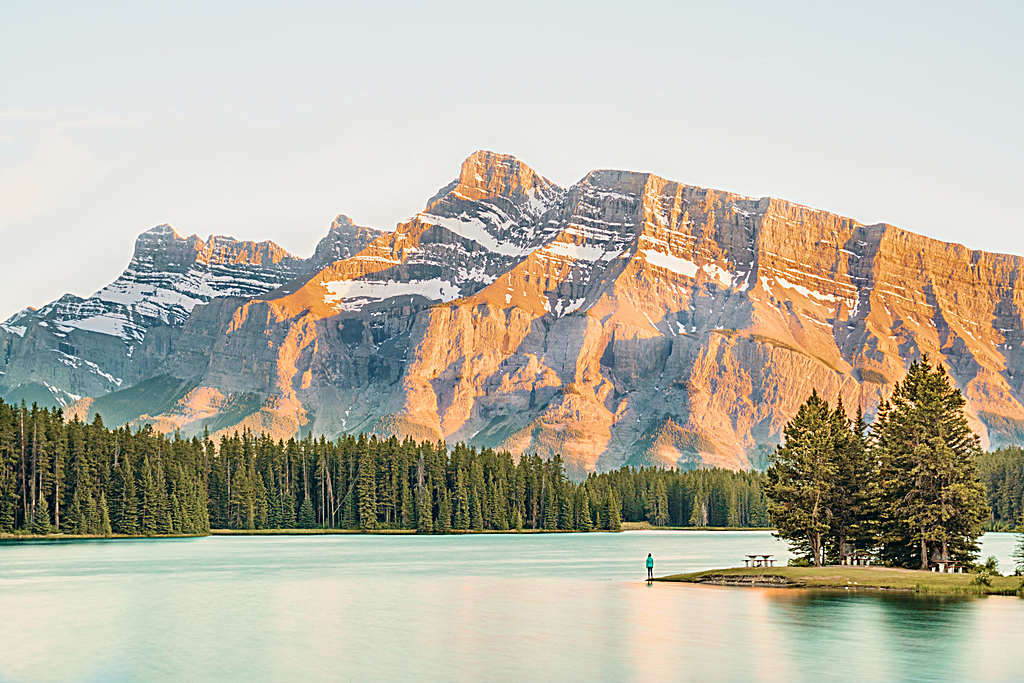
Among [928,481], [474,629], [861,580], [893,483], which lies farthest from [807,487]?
[474,629]

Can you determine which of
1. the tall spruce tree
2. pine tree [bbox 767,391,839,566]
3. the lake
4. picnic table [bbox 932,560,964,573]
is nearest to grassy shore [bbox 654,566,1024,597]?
picnic table [bbox 932,560,964,573]

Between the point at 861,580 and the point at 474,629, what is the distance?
35.9 m

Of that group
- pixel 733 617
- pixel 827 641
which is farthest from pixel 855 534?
pixel 827 641

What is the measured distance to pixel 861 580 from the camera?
99812 millimetres

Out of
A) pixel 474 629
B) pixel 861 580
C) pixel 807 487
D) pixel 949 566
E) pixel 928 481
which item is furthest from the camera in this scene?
pixel 807 487

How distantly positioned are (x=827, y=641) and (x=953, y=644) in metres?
6.79

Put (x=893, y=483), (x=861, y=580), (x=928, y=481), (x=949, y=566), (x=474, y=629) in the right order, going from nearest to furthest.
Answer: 1. (x=474, y=629)
2. (x=861, y=580)
3. (x=928, y=481)
4. (x=893, y=483)
5. (x=949, y=566)

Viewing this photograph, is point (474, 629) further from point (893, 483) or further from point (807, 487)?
point (893, 483)

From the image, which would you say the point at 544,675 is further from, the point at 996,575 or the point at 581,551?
the point at 581,551

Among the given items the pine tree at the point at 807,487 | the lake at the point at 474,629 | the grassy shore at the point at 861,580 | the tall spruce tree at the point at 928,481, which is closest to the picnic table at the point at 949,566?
the tall spruce tree at the point at 928,481

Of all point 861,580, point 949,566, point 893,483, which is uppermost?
point 893,483

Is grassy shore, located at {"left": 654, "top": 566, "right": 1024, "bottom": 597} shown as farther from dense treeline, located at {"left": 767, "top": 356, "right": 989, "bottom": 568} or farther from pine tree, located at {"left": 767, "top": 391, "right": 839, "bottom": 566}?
dense treeline, located at {"left": 767, "top": 356, "right": 989, "bottom": 568}

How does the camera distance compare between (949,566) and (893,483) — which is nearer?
(893,483)

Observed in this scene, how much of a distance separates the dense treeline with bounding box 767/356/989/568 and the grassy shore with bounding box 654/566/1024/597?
3.80 m
